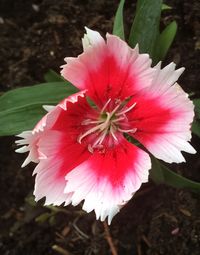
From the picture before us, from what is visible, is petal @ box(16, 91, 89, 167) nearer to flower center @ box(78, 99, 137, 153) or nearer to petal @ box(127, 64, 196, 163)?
flower center @ box(78, 99, 137, 153)

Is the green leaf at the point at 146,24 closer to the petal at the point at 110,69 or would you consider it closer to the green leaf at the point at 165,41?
the green leaf at the point at 165,41

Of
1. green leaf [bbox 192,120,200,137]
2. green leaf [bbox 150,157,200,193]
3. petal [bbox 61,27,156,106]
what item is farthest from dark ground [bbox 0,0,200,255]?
petal [bbox 61,27,156,106]

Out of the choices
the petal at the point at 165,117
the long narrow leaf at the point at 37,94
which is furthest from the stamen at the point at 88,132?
the long narrow leaf at the point at 37,94

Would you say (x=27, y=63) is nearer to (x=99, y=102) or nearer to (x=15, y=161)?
(x=15, y=161)

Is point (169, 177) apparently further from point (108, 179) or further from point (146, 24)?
point (146, 24)

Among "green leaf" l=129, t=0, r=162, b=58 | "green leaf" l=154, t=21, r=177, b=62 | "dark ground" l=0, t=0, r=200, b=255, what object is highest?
"green leaf" l=129, t=0, r=162, b=58

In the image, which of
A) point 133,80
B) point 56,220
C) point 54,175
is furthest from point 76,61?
point 56,220

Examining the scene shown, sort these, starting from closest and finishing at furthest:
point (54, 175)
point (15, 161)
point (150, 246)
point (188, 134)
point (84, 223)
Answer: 1. point (188, 134)
2. point (54, 175)
3. point (150, 246)
4. point (84, 223)
5. point (15, 161)
